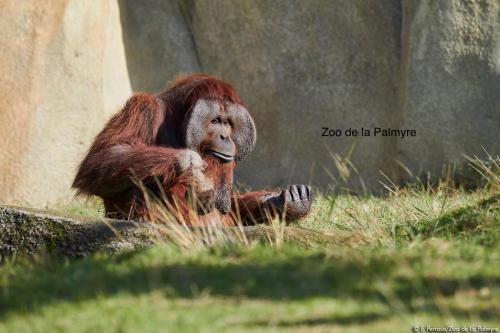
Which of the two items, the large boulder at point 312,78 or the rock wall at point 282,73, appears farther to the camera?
the large boulder at point 312,78

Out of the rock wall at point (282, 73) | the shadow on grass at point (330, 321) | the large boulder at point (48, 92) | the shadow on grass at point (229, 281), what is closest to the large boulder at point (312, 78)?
the rock wall at point (282, 73)

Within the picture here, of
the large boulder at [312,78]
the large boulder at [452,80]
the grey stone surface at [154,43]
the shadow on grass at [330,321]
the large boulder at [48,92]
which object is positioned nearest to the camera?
Answer: the shadow on grass at [330,321]

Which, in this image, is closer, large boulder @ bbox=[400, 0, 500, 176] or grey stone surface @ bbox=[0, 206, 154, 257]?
grey stone surface @ bbox=[0, 206, 154, 257]

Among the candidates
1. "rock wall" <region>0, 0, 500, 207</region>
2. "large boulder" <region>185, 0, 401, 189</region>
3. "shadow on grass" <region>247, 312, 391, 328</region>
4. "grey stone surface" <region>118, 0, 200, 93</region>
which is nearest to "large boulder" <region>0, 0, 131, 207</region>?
"rock wall" <region>0, 0, 500, 207</region>

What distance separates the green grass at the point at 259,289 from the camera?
3.19 metres

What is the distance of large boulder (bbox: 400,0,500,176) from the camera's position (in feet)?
31.2

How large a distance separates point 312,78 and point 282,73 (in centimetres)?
33

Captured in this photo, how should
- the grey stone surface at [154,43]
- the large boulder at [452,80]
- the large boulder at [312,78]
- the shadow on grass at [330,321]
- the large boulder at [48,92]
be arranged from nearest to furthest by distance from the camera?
the shadow on grass at [330,321] → the large boulder at [48,92] → the large boulder at [452,80] → the large boulder at [312,78] → the grey stone surface at [154,43]

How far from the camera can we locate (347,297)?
11.3ft

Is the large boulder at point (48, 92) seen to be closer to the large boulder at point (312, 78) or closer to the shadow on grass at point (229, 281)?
the large boulder at point (312, 78)

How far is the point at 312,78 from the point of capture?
409 inches

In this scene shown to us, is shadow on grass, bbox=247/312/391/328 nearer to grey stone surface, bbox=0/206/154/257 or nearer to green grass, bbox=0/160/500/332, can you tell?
green grass, bbox=0/160/500/332

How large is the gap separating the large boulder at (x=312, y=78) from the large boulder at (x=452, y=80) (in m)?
0.54

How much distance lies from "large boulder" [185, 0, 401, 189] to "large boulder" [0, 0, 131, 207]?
1728 millimetres
